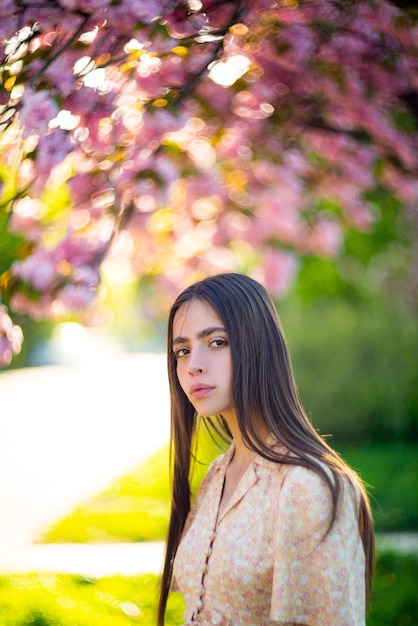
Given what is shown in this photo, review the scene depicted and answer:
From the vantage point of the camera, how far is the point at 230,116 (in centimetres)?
459

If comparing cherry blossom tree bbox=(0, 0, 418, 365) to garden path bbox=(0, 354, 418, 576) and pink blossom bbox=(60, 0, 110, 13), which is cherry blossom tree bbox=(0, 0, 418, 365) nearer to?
pink blossom bbox=(60, 0, 110, 13)

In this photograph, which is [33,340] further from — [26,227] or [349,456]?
[26,227]

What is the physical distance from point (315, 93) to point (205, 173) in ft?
3.52

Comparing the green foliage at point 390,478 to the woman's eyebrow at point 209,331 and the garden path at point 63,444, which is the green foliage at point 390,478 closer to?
the woman's eyebrow at point 209,331

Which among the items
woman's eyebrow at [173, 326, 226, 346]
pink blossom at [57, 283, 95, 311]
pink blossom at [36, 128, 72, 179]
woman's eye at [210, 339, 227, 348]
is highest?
pink blossom at [36, 128, 72, 179]

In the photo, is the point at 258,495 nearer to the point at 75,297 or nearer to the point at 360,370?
the point at 75,297

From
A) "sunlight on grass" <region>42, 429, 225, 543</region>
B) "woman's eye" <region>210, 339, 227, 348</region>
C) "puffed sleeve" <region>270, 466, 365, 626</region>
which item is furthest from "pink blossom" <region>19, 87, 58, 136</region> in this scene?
"sunlight on grass" <region>42, 429, 225, 543</region>

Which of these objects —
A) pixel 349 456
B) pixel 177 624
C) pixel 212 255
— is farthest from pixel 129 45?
pixel 349 456

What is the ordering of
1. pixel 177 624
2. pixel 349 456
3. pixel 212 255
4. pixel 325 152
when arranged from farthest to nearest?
1. pixel 349 456
2. pixel 212 255
3. pixel 325 152
4. pixel 177 624

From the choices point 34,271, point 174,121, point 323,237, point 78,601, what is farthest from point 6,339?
point 323,237

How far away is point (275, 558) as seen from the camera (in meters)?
1.98

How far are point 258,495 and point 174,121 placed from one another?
73.0 inches

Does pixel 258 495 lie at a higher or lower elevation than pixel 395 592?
higher

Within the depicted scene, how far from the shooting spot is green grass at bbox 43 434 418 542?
5789mm
